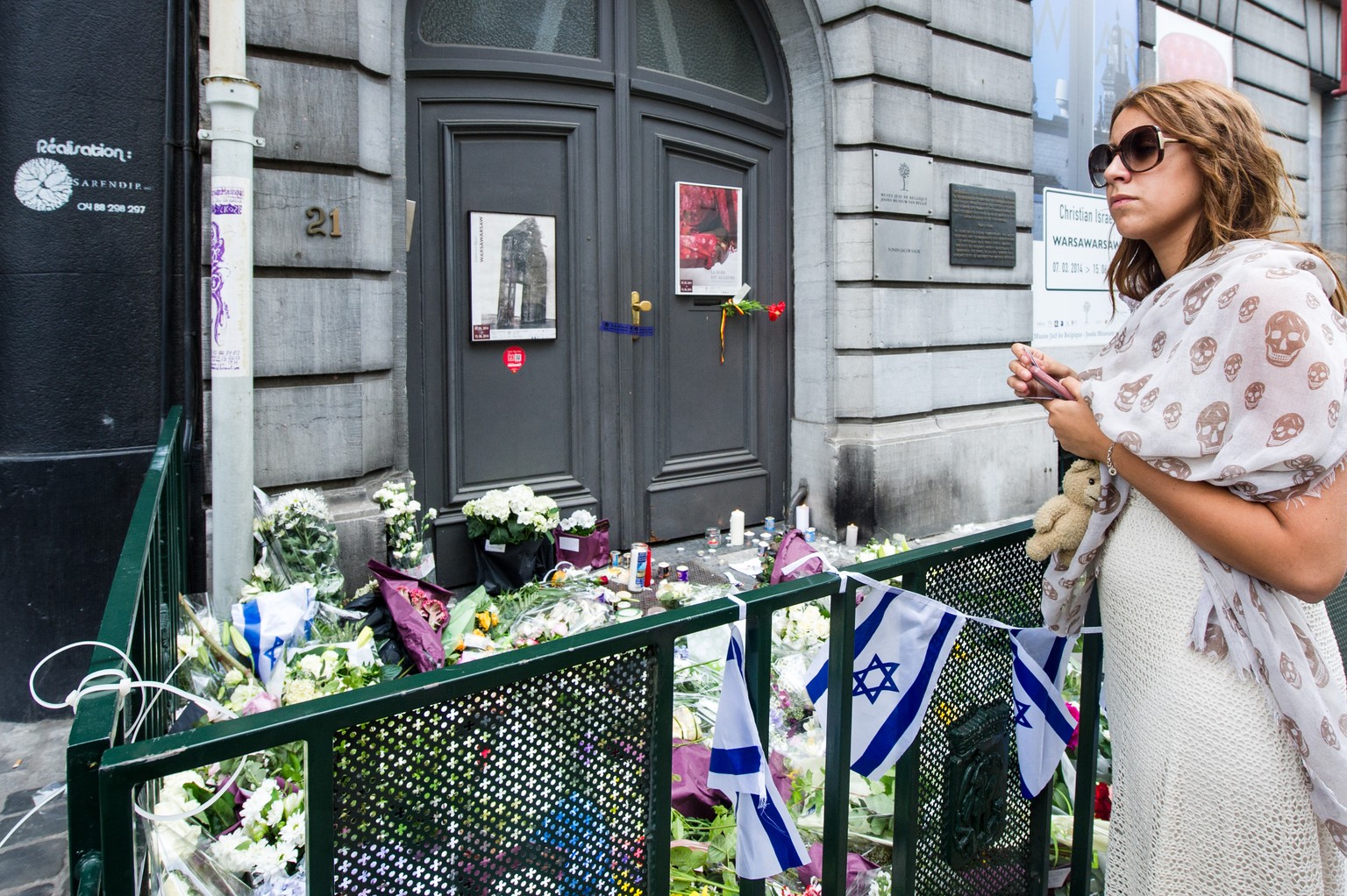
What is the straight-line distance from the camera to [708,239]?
21.7 feet

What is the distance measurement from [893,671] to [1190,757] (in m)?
0.62

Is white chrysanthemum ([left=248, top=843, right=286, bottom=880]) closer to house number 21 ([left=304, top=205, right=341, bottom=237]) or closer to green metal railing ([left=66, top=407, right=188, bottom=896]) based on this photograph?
green metal railing ([left=66, top=407, right=188, bottom=896])

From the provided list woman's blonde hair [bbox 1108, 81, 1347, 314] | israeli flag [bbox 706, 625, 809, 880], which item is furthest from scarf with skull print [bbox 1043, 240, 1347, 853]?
israeli flag [bbox 706, 625, 809, 880]

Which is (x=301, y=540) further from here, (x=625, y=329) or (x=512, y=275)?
(x=625, y=329)

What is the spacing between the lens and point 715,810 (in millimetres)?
2775

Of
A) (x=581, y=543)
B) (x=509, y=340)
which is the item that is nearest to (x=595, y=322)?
(x=509, y=340)

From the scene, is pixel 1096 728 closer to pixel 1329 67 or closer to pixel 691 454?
pixel 691 454

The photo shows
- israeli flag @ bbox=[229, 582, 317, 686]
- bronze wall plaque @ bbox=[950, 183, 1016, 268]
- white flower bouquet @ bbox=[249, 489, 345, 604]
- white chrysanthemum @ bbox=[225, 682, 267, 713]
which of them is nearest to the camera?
white chrysanthemum @ bbox=[225, 682, 267, 713]

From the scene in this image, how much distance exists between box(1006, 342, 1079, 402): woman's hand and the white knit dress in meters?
0.29

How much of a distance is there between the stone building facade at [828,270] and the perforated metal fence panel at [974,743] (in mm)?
3303

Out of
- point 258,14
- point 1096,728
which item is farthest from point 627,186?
point 1096,728

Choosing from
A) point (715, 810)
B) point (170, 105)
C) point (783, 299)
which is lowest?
point (715, 810)

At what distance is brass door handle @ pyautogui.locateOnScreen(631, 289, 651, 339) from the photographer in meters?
6.14

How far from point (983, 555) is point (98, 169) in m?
4.15
